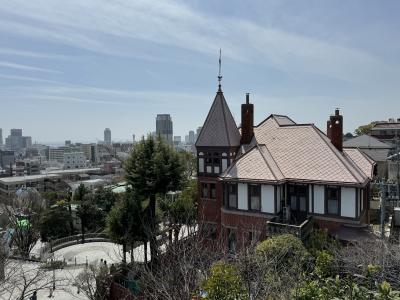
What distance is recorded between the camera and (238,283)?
8086 mm

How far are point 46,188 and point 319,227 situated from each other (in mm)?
81337

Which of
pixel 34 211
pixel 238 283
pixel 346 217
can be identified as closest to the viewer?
pixel 238 283

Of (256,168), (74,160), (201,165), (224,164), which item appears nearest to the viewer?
(256,168)

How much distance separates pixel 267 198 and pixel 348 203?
4295 millimetres

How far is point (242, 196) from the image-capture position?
19.1m

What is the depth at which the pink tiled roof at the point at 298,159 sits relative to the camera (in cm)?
1752

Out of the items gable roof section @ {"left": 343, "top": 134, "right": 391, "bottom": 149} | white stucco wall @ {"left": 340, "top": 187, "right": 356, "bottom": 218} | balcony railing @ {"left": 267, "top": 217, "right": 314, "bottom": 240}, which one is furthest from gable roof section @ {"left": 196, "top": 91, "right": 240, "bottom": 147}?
gable roof section @ {"left": 343, "top": 134, "right": 391, "bottom": 149}

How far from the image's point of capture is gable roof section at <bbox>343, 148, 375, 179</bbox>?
19547 mm

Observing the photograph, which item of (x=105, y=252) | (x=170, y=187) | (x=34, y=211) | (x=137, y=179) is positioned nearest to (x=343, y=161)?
(x=170, y=187)

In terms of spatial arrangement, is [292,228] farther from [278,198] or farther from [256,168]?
[256,168]

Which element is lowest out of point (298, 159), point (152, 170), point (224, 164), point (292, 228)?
point (292, 228)

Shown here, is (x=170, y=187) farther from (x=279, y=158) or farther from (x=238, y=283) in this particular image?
(x=238, y=283)

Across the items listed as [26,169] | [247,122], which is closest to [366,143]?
[247,122]

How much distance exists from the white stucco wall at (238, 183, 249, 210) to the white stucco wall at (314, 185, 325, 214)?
393cm
